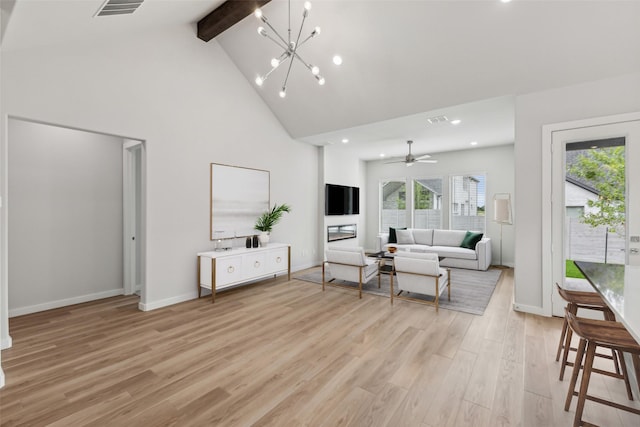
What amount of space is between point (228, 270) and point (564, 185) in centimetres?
465

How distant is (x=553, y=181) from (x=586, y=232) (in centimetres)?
70

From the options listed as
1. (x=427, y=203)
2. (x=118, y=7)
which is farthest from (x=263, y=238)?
(x=427, y=203)

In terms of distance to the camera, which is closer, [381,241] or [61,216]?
[61,216]

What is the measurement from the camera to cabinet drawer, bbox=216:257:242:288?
4289 mm

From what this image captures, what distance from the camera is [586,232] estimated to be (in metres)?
3.43

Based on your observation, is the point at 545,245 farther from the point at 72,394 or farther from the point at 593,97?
the point at 72,394

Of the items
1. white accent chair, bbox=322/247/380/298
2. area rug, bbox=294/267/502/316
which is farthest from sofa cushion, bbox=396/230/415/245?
white accent chair, bbox=322/247/380/298

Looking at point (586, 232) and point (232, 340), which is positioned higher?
point (586, 232)

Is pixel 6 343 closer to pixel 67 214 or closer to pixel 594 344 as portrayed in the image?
pixel 67 214

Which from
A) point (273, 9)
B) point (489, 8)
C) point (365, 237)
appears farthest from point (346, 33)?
point (365, 237)

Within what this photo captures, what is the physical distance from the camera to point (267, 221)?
5324mm

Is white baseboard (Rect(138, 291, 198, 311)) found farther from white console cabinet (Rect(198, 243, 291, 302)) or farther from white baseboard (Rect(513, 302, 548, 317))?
white baseboard (Rect(513, 302, 548, 317))

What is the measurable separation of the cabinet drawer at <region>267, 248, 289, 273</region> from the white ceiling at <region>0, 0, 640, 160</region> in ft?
8.44

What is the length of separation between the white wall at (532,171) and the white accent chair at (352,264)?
2.04 m
